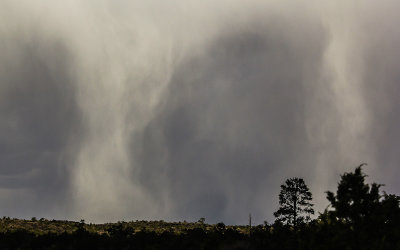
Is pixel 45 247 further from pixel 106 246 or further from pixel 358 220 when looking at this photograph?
pixel 358 220

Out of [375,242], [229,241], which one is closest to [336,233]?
[375,242]

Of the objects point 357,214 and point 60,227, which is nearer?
point 357,214

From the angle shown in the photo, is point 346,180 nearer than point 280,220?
Yes

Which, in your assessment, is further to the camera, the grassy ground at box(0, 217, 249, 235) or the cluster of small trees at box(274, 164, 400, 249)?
the grassy ground at box(0, 217, 249, 235)

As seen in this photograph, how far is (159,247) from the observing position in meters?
39.3

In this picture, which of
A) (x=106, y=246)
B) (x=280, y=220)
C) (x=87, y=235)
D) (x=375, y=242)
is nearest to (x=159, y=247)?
(x=106, y=246)

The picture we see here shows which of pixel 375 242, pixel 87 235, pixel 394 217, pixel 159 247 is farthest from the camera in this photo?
pixel 87 235

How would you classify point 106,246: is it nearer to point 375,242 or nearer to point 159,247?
point 159,247

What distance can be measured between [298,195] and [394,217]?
23444 millimetres

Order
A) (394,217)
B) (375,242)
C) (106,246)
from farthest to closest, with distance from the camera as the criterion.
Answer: (106,246) → (394,217) → (375,242)

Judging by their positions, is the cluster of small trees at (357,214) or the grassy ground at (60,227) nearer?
the cluster of small trees at (357,214)

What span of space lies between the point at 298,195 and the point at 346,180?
28.7 meters

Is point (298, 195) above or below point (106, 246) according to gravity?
above

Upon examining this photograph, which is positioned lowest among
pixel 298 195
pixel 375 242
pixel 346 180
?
pixel 375 242
